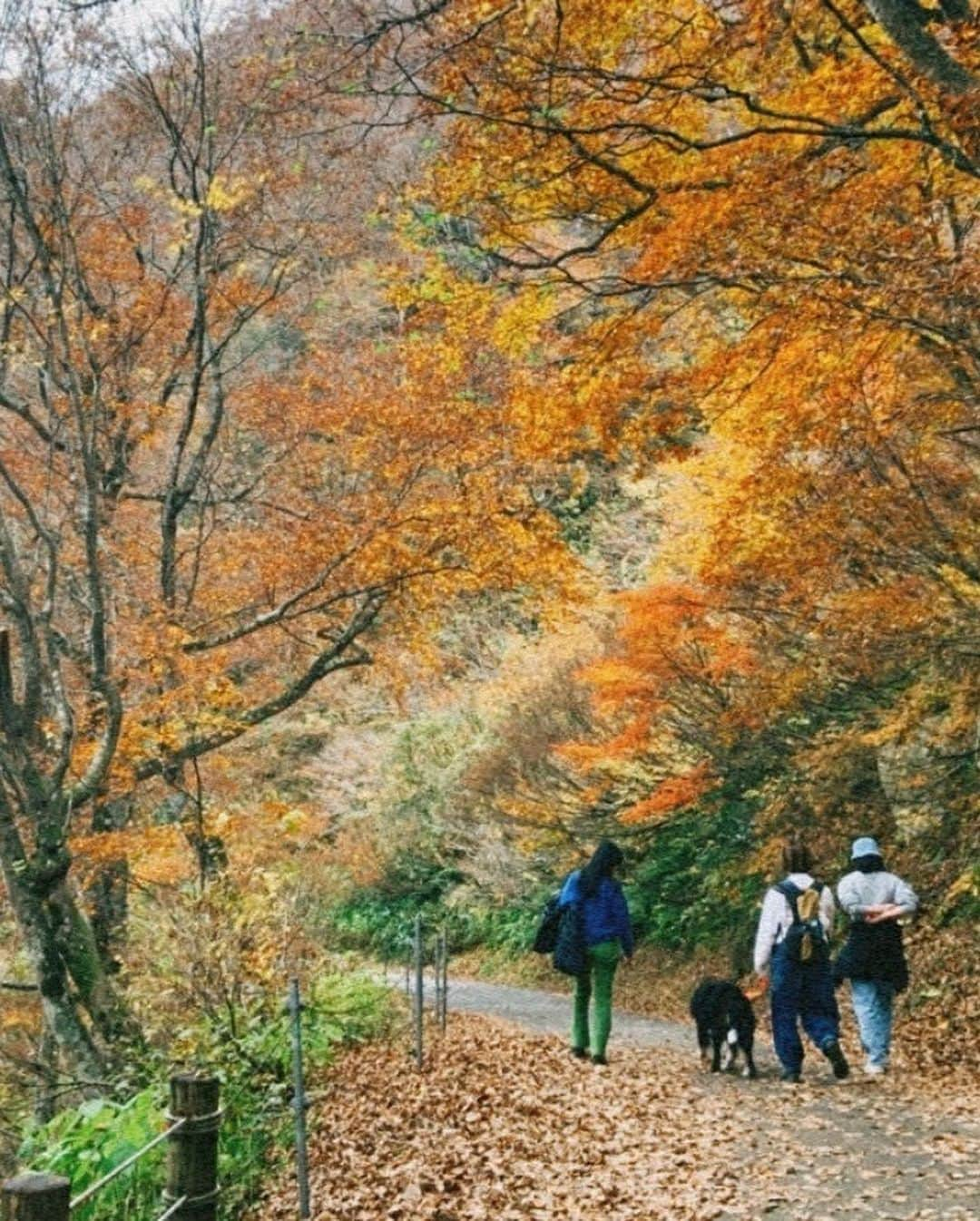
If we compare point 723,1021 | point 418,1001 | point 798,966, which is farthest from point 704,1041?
point 418,1001

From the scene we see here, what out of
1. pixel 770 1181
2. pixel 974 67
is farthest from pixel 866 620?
pixel 770 1181

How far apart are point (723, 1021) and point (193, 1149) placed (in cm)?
531

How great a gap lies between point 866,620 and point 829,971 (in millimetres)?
4056

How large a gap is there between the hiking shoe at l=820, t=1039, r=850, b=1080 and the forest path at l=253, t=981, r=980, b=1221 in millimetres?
111

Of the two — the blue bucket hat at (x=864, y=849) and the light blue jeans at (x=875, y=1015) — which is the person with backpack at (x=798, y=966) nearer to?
the light blue jeans at (x=875, y=1015)

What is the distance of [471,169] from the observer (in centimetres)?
830

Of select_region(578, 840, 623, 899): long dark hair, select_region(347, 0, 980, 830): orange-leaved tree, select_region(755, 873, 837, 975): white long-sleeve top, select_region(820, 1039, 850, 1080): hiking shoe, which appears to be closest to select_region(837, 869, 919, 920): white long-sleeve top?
select_region(755, 873, 837, 975): white long-sleeve top

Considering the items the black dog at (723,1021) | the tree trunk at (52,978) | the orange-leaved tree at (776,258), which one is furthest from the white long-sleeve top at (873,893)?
the tree trunk at (52,978)

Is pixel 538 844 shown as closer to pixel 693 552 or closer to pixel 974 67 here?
pixel 693 552

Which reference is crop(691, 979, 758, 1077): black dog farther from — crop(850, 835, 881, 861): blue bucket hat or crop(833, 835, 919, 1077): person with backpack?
crop(850, 835, 881, 861): blue bucket hat

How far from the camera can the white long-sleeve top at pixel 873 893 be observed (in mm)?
8555

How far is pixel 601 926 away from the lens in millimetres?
9156

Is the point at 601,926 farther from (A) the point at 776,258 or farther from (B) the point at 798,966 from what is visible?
(A) the point at 776,258

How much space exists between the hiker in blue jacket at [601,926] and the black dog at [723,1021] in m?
0.74
